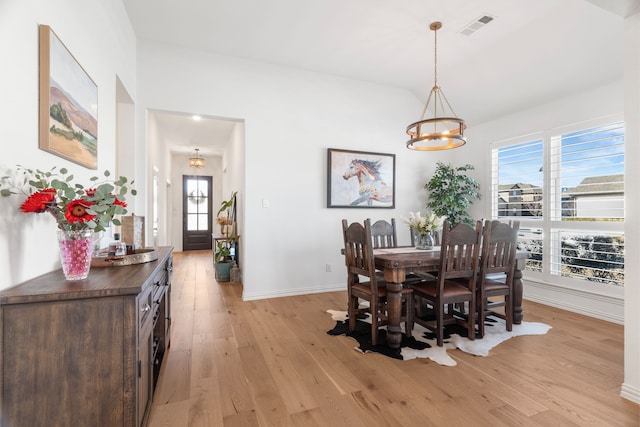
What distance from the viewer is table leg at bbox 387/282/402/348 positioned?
8.25ft

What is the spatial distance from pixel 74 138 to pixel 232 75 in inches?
97.3

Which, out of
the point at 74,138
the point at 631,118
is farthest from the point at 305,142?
the point at 631,118

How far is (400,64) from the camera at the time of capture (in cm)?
414

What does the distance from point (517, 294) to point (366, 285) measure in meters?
1.58

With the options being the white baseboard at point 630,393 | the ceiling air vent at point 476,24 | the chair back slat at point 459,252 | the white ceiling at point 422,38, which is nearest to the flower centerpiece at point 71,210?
the chair back slat at point 459,252

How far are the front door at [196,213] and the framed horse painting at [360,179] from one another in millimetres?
5937

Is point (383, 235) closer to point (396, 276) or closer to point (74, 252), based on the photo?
point (396, 276)

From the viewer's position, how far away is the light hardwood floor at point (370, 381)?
67.6 inches

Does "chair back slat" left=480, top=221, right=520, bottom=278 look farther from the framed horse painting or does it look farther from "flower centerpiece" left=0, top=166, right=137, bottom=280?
"flower centerpiece" left=0, top=166, right=137, bottom=280

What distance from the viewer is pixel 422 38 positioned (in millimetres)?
3504

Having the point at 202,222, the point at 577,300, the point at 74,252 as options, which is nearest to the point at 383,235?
the point at 577,300

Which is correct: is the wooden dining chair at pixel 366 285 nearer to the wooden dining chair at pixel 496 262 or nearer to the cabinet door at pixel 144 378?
the wooden dining chair at pixel 496 262

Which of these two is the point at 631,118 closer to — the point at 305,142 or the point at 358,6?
the point at 358,6

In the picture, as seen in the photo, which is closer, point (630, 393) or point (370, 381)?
point (630, 393)
